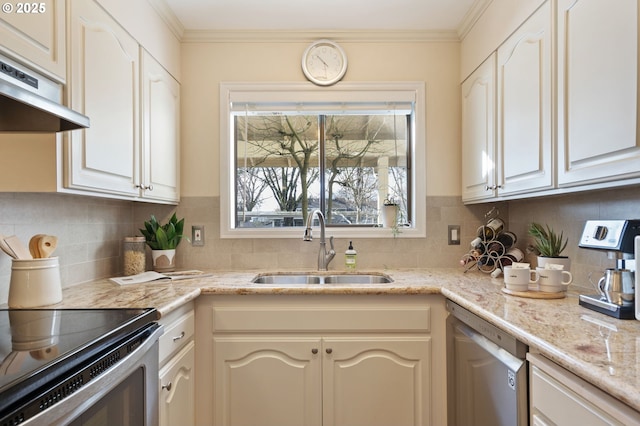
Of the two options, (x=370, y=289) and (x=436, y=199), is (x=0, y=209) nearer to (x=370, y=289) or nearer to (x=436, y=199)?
(x=370, y=289)

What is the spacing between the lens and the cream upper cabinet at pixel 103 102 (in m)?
1.28

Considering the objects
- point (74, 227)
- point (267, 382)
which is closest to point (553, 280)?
point (267, 382)

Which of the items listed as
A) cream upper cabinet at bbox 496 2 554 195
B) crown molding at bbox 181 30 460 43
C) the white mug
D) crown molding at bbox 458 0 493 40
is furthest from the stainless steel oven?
crown molding at bbox 458 0 493 40

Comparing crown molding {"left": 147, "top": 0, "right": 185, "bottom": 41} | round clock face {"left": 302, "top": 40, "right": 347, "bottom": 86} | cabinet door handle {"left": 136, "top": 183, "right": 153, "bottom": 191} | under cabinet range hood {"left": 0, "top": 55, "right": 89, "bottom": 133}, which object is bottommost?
cabinet door handle {"left": 136, "top": 183, "right": 153, "bottom": 191}

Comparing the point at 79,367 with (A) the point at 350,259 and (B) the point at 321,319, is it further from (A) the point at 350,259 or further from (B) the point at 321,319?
(A) the point at 350,259

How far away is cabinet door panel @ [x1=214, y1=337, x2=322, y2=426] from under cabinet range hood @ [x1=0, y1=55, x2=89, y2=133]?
116 cm

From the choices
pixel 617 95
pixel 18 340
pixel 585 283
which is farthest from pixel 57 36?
pixel 585 283

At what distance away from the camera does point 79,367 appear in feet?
2.80

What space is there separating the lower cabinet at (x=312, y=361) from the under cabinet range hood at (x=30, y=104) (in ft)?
3.21

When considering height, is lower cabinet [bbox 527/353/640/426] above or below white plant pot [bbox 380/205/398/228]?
below

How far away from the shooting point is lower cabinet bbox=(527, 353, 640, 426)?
75 centimetres

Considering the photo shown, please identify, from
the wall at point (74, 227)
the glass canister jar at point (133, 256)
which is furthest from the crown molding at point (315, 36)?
the glass canister jar at point (133, 256)

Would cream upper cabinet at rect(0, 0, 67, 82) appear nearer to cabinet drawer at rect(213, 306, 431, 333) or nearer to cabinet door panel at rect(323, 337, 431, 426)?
cabinet drawer at rect(213, 306, 431, 333)

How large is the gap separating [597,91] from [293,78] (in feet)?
5.51
